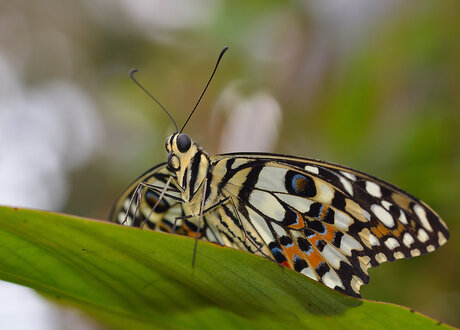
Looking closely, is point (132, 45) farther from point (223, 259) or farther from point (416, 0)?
point (223, 259)

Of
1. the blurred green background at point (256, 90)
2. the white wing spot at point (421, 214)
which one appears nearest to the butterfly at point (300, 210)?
the white wing spot at point (421, 214)

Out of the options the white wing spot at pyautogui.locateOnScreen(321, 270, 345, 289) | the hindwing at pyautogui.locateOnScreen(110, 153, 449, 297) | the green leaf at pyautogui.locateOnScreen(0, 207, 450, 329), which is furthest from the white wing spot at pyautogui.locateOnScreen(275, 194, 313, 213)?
the green leaf at pyautogui.locateOnScreen(0, 207, 450, 329)

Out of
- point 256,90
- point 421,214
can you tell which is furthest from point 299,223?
point 256,90

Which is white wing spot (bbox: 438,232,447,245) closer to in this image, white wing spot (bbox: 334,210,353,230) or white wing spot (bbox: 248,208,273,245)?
white wing spot (bbox: 334,210,353,230)

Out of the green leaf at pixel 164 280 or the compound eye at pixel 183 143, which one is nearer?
the green leaf at pixel 164 280

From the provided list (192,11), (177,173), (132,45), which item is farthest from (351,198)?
(132,45)

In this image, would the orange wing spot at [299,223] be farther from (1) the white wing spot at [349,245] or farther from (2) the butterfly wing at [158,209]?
(2) the butterfly wing at [158,209]

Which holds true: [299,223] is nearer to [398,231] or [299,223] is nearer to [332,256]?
[332,256]
